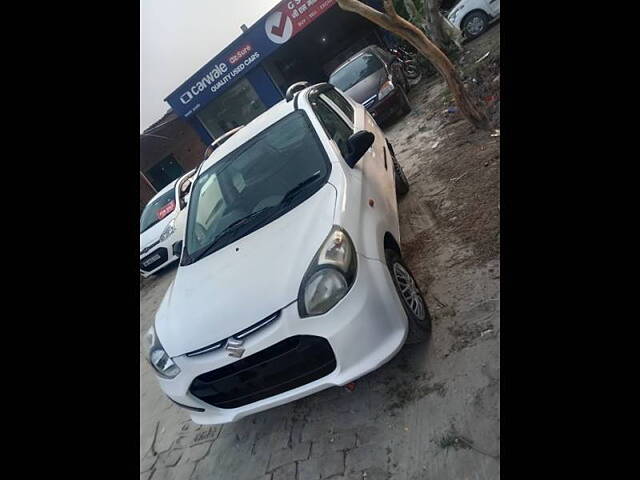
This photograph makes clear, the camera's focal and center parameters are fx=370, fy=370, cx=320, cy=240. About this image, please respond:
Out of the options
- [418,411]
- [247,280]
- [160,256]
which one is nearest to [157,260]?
[160,256]

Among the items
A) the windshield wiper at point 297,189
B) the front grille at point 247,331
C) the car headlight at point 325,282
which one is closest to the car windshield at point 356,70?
the windshield wiper at point 297,189

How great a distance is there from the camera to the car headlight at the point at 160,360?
8.04ft

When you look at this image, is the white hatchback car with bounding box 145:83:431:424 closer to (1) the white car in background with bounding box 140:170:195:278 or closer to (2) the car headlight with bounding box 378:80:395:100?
(1) the white car in background with bounding box 140:170:195:278

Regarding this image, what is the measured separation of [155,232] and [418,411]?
6.88m

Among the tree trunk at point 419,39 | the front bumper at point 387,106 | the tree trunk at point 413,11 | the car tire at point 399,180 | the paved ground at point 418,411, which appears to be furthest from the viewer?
the tree trunk at point 413,11

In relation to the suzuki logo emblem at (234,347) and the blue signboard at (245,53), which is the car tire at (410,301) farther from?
the blue signboard at (245,53)

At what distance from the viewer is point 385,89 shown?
749 cm

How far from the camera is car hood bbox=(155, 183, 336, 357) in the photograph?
7.08 feet

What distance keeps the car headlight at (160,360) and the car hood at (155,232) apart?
528cm

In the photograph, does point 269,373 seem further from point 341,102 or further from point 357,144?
point 341,102

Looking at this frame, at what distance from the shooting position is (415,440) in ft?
6.73
